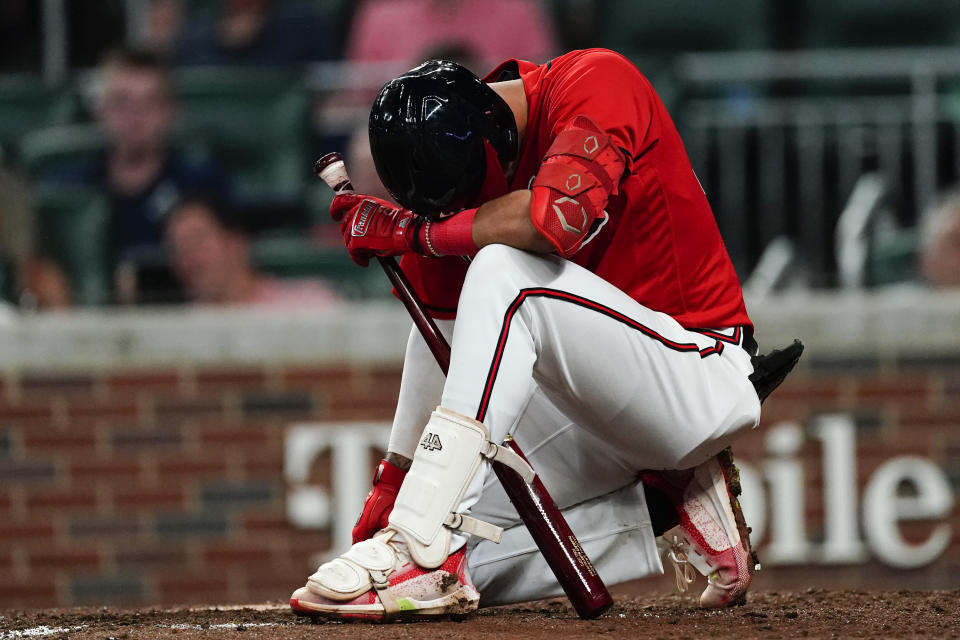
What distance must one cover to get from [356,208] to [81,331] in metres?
2.88

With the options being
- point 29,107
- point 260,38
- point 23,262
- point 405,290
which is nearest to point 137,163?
point 23,262

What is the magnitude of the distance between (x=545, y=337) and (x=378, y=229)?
43cm

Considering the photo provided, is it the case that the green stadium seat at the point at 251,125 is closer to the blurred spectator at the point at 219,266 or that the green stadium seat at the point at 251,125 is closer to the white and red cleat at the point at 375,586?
the blurred spectator at the point at 219,266

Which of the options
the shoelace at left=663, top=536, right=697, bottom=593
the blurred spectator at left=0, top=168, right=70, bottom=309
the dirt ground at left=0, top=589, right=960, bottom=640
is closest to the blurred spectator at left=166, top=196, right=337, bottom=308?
the blurred spectator at left=0, top=168, right=70, bottom=309

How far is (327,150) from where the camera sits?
6102 millimetres

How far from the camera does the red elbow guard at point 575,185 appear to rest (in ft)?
8.73

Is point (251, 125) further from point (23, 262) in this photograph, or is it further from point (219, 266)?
point (23, 262)

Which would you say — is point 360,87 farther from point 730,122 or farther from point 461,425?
point 461,425

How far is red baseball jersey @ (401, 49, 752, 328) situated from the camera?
2.91m

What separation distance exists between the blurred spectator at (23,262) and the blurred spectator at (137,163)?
0.20m

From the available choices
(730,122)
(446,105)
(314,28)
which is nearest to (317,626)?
(446,105)

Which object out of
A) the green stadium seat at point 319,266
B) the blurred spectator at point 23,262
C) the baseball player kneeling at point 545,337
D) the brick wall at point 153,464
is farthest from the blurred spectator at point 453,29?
the baseball player kneeling at point 545,337

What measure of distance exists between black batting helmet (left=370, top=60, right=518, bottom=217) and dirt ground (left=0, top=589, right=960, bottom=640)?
873 millimetres

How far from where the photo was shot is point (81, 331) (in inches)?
216
